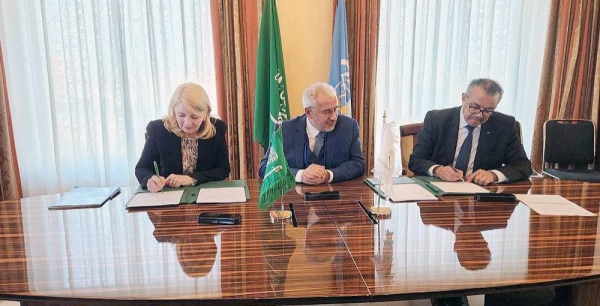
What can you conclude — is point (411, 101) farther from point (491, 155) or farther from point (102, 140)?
point (102, 140)

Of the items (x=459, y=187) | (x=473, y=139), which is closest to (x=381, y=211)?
(x=459, y=187)

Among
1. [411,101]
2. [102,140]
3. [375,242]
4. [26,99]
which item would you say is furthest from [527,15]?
[26,99]

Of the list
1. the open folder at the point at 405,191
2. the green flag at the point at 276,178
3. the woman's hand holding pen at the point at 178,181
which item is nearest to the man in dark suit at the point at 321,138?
the open folder at the point at 405,191

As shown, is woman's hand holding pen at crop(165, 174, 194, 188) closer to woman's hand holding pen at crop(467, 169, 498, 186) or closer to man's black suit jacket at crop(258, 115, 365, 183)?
man's black suit jacket at crop(258, 115, 365, 183)

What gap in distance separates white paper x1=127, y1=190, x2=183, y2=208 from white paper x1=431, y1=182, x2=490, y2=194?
48.1 inches

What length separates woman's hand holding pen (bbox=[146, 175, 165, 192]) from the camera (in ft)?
6.34

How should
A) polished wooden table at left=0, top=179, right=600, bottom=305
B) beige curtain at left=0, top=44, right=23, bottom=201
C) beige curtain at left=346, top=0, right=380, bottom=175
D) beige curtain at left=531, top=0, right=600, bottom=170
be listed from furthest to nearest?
beige curtain at left=531, top=0, right=600, bottom=170 → beige curtain at left=346, top=0, right=380, bottom=175 → beige curtain at left=0, top=44, right=23, bottom=201 → polished wooden table at left=0, top=179, right=600, bottom=305

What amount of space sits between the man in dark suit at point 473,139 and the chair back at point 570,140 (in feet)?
4.25

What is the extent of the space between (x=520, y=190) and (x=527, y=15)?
7.92 ft

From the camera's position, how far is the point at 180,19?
3.36 meters

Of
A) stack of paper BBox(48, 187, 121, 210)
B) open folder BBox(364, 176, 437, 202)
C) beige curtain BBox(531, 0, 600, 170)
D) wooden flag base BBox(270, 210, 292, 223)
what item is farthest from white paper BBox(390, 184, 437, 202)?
beige curtain BBox(531, 0, 600, 170)

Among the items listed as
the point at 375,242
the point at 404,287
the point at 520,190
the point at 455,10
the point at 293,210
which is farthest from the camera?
the point at 455,10

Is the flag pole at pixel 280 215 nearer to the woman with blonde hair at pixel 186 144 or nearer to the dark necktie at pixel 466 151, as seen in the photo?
the woman with blonde hair at pixel 186 144

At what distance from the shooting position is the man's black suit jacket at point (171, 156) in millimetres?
2199
